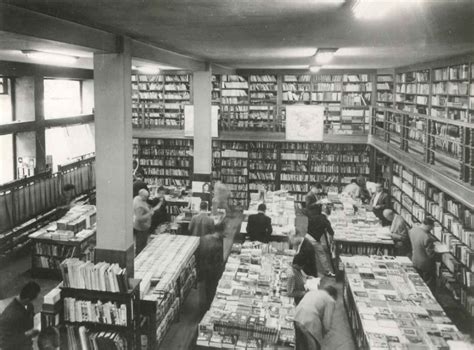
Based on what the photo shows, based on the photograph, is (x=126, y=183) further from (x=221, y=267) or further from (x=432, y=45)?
(x=432, y=45)

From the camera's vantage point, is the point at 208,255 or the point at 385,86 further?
the point at 385,86

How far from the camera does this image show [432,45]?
7.34 meters

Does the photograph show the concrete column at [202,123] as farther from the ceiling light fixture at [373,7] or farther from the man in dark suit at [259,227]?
the ceiling light fixture at [373,7]

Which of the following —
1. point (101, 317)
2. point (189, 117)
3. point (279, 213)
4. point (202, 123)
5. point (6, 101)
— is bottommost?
point (101, 317)

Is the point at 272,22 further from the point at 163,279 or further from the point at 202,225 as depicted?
the point at 202,225

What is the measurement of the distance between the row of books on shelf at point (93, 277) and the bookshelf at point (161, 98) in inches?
389

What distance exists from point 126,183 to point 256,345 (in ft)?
8.19

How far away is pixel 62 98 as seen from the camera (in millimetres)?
13109

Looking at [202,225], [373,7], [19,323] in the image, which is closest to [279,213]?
[202,225]

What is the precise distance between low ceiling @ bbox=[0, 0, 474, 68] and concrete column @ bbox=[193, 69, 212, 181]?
335 cm

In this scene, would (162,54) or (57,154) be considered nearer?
(162,54)

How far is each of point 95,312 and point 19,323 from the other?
2.87 ft

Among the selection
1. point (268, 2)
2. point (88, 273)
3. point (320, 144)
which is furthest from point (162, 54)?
point (320, 144)

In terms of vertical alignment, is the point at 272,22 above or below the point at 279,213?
above
